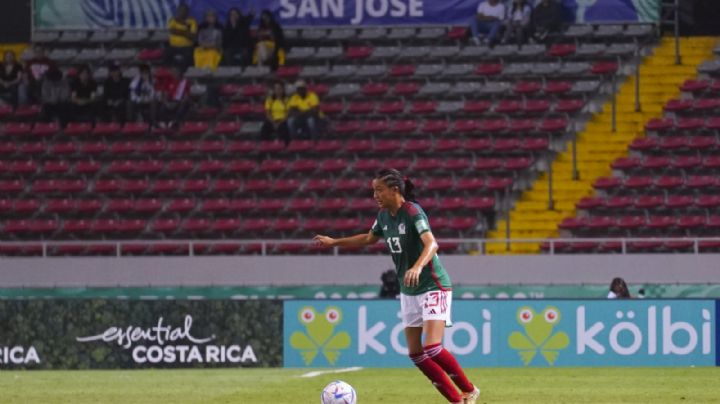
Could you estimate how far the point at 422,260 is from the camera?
457 inches

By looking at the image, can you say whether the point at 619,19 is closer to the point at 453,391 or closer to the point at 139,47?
the point at 139,47

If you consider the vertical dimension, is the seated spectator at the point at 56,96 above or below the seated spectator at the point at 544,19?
below

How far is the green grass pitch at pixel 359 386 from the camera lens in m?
14.8

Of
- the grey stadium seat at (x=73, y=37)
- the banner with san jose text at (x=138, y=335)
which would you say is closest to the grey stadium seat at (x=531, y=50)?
the grey stadium seat at (x=73, y=37)

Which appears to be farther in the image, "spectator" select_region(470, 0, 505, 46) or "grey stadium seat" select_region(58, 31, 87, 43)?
"grey stadium seat" select_region(58, 31, 87, 43)

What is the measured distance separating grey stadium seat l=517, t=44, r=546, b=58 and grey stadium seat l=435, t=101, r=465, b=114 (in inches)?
76.9

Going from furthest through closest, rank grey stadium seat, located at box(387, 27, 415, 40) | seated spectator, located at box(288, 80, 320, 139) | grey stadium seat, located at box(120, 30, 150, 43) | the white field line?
grey stadium seat, located at box(120, 30, 150, 43), grey stadium seat, located at box(387, 27, 415, 40), seated spectator, located at box(288, 80, 320, 139), the white field line

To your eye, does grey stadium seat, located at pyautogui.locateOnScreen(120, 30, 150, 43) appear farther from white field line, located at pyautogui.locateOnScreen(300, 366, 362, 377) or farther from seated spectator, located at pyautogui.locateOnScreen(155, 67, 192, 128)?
white field line, located at pyautogui.locateOnScreen(300, 366, 362, 377)

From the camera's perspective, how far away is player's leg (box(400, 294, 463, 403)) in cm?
1209

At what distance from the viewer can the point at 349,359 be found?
20750mm

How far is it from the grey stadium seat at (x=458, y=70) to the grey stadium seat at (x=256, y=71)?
3920 millimetres

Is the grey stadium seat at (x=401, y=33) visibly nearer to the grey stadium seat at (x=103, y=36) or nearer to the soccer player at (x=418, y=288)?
the grey stadium seat at (x=103, y=36)

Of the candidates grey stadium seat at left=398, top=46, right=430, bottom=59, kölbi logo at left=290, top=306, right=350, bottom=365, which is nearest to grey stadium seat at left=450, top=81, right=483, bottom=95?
grey stadium seat at left=398, top=46, right=430, bottom=59

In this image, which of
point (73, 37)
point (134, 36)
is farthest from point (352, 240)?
point (73, 37)
